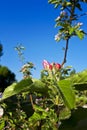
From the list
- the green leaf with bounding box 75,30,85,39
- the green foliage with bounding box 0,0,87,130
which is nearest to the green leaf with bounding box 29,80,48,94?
the green foliage with bounding box 0,0,87,130

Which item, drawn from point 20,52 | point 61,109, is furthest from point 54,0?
point 61,109

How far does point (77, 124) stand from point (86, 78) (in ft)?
0.41

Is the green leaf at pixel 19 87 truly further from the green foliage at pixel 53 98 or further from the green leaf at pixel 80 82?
the green leaf at pixel 80 82

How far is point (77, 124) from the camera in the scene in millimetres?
977

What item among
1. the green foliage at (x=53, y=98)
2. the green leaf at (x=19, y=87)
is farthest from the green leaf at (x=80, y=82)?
the green leaf at (x=19, y=87)

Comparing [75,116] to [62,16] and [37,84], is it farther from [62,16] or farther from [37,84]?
[62,16]

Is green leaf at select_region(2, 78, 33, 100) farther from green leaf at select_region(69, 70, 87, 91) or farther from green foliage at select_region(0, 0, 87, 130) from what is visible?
green leaf at select_region(69, 70, 87, 91)

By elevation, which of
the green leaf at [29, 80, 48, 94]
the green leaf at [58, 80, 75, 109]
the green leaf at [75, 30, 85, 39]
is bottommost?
the green leaf at [58, 80, 75, 109]

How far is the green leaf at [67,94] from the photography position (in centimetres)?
93

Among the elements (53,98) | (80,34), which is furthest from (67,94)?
(80,34)

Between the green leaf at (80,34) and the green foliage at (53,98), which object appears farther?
the green leaf at (80,34)

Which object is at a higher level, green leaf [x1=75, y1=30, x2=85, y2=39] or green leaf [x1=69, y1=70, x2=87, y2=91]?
green leaf [x1=75, y1=30, x2=85, y2=39]

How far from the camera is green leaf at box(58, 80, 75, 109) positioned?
3.06 feet

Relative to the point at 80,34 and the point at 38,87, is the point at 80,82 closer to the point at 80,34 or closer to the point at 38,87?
the point at 38,87
